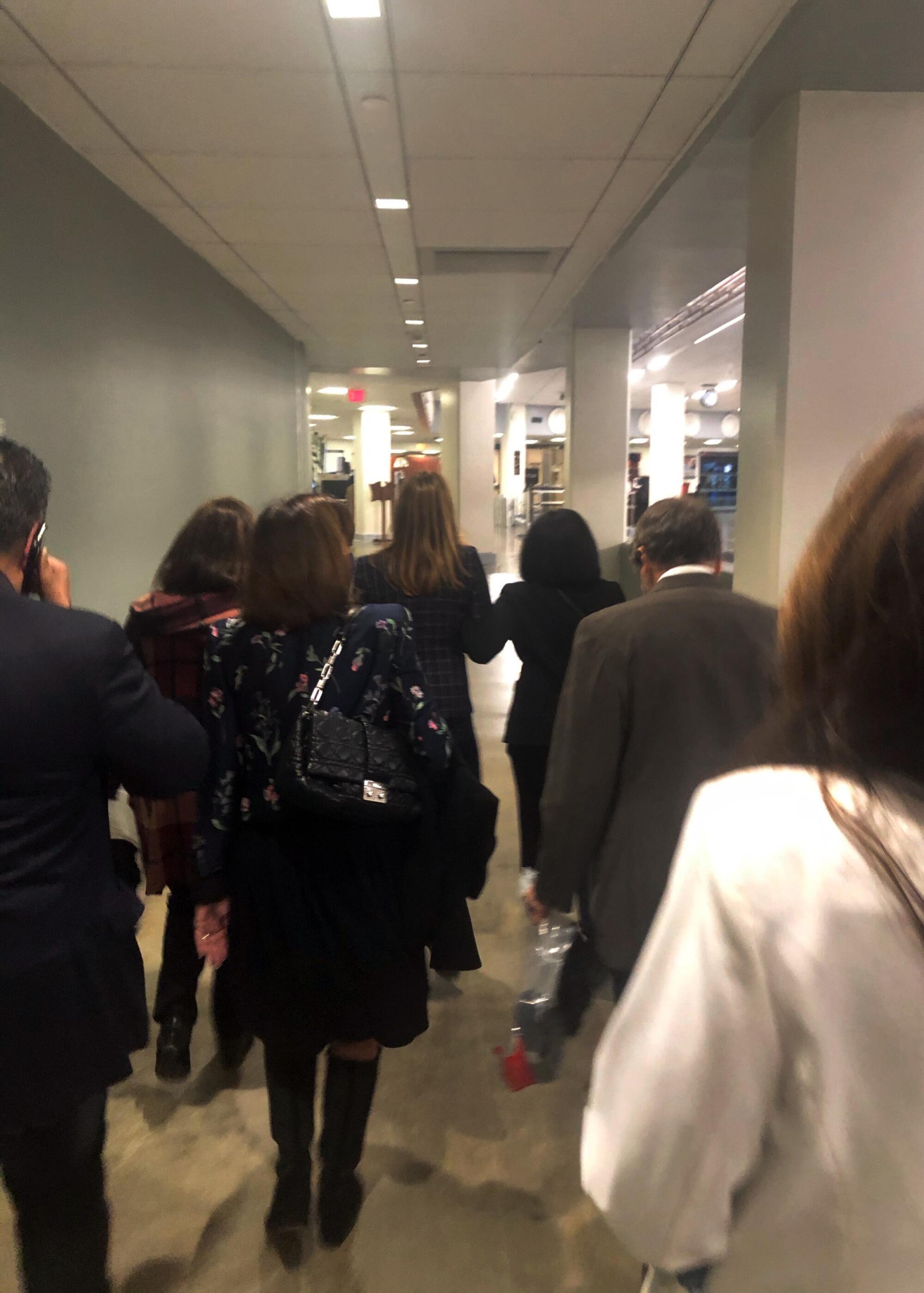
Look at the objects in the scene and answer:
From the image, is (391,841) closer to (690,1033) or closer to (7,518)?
(7,518)

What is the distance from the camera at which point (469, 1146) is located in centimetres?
196

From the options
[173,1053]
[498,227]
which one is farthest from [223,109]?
[173,1053]

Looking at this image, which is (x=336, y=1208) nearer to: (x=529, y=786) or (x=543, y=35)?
(x=529, y=786)

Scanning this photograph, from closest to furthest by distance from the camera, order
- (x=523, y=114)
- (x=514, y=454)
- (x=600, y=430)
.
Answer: (x=523, y=114) → (x=600, y=430) → (x=514, y=454)

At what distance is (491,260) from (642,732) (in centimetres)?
493

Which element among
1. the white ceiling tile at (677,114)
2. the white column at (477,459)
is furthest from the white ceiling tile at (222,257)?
the white column at (477,459)

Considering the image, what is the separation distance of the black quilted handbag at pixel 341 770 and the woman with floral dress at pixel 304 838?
0.14 feet

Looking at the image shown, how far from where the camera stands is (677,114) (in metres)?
3.29

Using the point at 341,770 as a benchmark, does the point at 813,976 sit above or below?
above

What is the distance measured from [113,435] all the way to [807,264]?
10.9ft

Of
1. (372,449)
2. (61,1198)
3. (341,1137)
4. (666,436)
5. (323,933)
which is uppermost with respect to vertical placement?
(372,449)

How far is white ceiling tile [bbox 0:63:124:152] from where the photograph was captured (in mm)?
2947

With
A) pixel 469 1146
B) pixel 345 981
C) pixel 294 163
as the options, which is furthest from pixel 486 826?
pixel 294 163

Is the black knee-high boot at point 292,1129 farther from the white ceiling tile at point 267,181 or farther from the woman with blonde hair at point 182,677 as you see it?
the white ceiling tile at point 267,181
